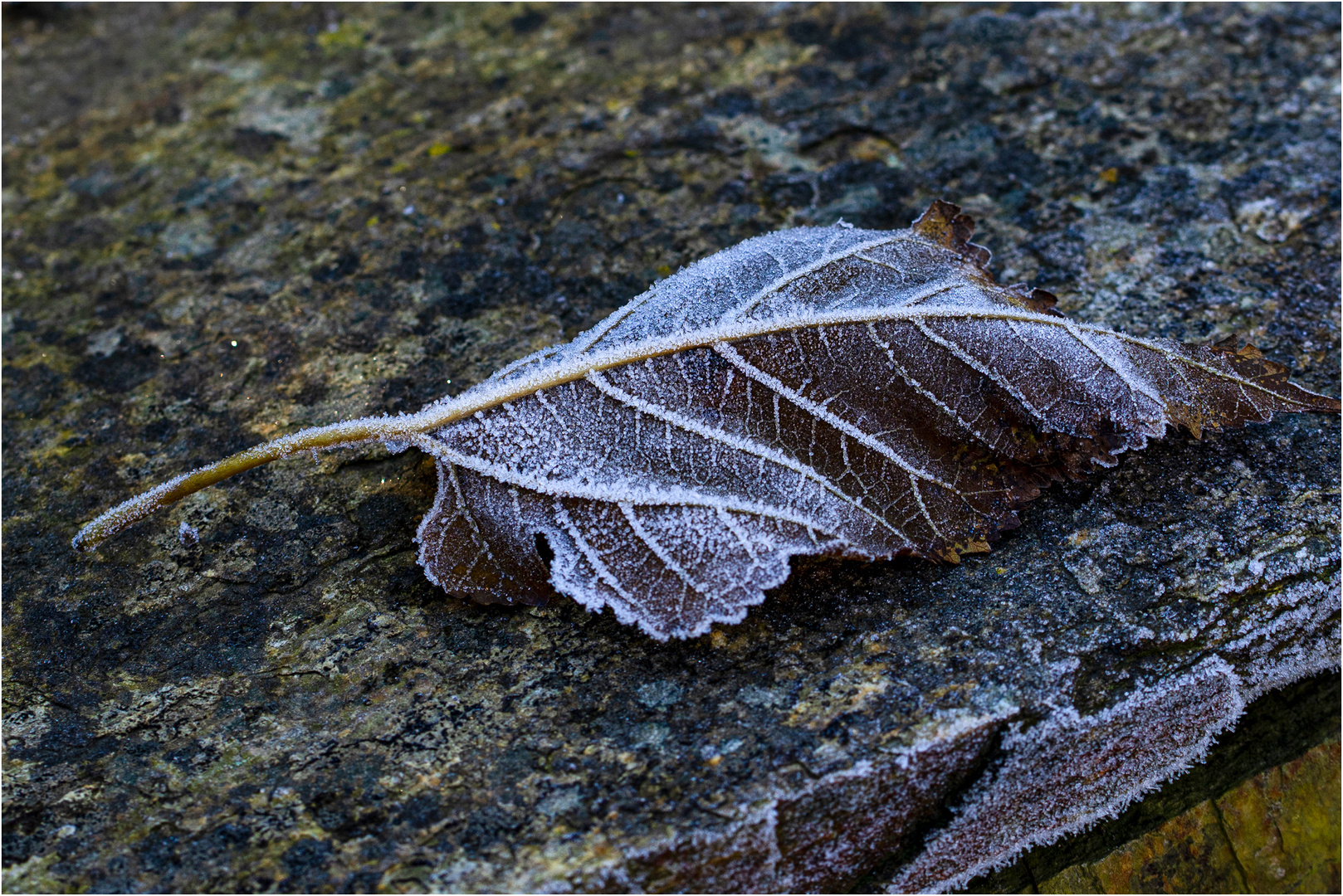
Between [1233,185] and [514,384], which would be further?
[1233,185]

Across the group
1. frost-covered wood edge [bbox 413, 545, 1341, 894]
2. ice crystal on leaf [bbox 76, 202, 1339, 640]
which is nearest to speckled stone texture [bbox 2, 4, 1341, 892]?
frost-covered wood edge [bbox 413, 545, 1341, 894]

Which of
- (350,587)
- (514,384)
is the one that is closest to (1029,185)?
(514,384)

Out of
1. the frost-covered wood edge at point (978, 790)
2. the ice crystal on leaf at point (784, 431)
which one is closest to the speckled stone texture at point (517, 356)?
the frost-covered wood edge at point (978, 790)

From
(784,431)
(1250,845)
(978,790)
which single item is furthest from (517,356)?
(1250,845)

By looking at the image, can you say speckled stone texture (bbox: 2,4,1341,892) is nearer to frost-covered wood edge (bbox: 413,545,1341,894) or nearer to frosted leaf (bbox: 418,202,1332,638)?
frost-covered wood edge (bbox: 413,545,1341,894)

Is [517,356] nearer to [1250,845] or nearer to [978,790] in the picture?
[978,790]

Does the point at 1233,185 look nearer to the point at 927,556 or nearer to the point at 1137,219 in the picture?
the point at 1137,219

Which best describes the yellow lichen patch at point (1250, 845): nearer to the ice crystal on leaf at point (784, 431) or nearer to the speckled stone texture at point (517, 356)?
Result: the speckled stone texture at point (517, 356)

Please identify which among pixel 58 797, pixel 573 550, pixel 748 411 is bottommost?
pixel 58 797
